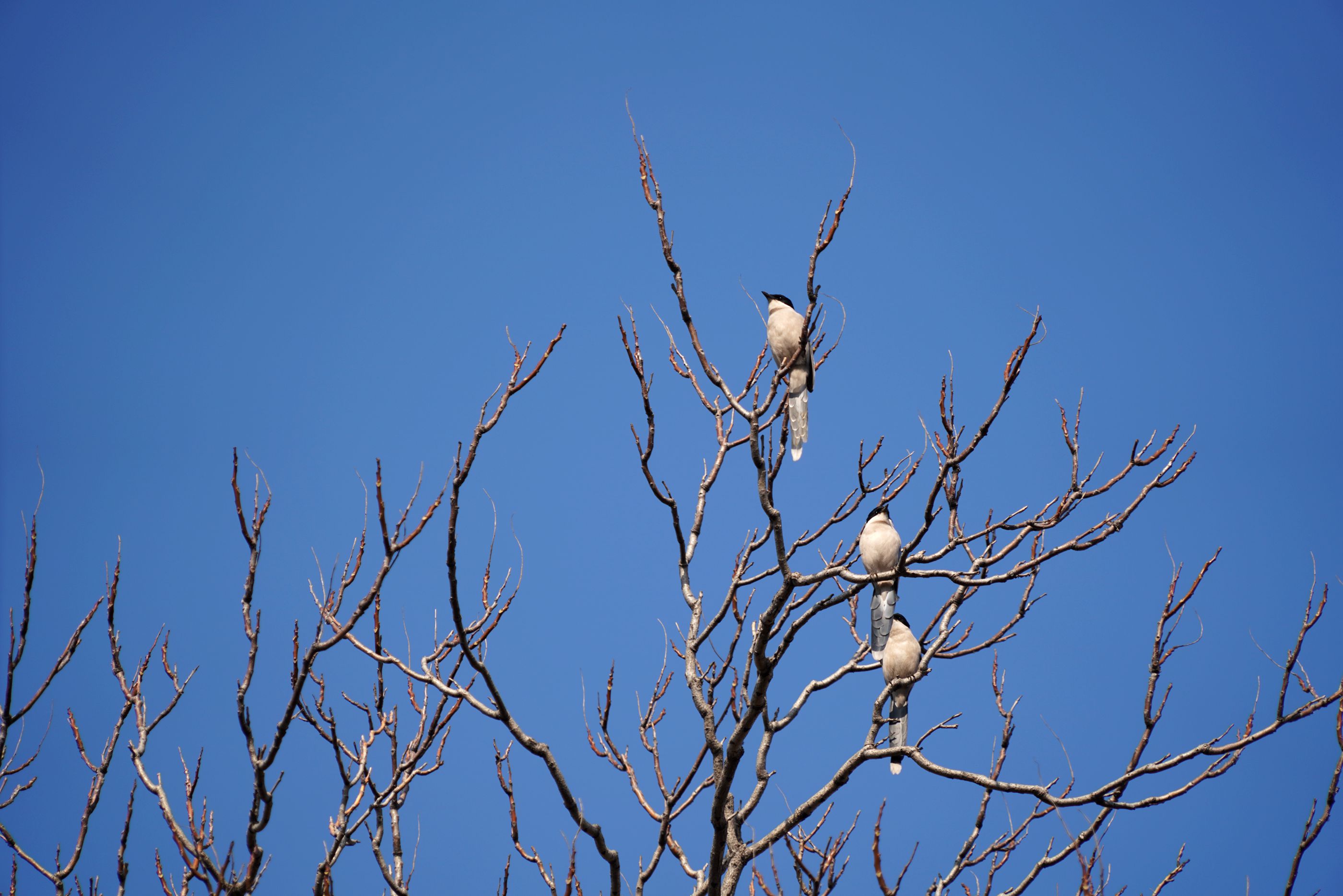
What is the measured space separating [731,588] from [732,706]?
481mm

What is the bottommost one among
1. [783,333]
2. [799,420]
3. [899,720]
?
[899,720]

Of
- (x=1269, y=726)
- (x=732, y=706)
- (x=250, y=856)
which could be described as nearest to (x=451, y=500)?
(x=250, y=856)

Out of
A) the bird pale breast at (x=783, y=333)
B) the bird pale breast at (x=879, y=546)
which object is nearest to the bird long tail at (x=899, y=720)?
the bird pale breast at (x=879, y=546)

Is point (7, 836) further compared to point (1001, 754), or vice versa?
point (1001, 754)

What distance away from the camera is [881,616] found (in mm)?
3914

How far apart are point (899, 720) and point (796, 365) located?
1500 mm

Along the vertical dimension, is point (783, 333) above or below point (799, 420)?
above

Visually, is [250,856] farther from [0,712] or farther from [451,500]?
[0,712]

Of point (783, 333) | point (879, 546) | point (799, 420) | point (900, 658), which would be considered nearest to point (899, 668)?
point (900, 658)

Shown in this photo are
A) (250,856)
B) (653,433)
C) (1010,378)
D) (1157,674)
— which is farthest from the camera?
(653,433)

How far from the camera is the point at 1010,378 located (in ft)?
8.70

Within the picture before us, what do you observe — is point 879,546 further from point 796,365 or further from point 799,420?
point 796,365

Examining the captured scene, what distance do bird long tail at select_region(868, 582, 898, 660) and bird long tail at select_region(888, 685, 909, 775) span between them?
0.18m

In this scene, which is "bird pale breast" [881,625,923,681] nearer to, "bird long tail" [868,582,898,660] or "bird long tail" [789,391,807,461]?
"bird long tail" [868,582,898,660]
